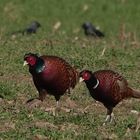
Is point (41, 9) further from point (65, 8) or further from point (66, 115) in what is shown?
point (66, 115)

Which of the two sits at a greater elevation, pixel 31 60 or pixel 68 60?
pixel 31 60

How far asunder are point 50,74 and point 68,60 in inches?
187

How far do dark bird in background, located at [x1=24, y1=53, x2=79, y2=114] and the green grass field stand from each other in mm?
458

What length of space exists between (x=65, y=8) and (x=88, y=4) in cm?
125

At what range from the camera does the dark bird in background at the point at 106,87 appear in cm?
1136

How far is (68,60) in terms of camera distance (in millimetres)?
16578

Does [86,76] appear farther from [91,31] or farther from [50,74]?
[91,31]

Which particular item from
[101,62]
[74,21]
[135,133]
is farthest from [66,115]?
[74,21]

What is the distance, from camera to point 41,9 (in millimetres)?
29469

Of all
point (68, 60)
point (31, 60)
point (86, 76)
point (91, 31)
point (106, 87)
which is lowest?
point (91, 31)

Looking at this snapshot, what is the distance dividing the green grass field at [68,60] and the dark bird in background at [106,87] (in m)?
0.41

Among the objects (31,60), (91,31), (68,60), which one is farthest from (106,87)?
(91,31)

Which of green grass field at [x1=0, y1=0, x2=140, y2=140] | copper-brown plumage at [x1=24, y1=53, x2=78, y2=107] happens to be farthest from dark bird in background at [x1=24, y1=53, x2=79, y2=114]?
green grass field at [x1=0, y1=0, x2=140, y2=140]

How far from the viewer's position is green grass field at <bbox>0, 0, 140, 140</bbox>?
1096 centimetres
